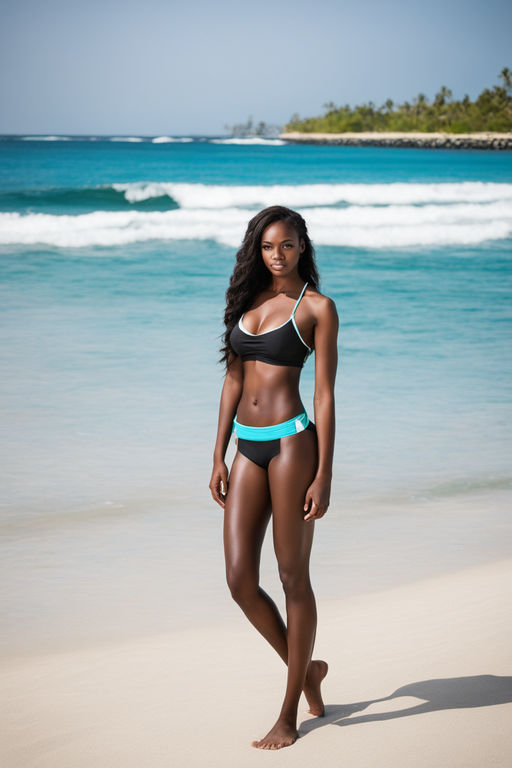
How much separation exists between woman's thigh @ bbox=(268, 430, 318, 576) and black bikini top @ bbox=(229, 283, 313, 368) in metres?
0.30

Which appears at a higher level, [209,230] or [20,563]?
[209,230]

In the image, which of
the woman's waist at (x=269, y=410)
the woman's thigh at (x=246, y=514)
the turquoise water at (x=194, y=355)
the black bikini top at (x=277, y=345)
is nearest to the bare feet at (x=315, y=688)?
the woman's thigh at (x=246, y=514)

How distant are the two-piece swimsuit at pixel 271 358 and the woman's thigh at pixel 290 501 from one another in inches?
1.8

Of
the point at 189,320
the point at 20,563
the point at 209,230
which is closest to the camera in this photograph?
the point at 20,563

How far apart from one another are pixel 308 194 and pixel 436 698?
96.6 feet

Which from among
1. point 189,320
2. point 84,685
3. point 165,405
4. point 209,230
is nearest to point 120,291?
point 189,320

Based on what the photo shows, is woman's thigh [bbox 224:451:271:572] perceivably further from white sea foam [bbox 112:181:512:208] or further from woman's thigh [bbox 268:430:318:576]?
white sea foam [bbox 112:181:512:208]

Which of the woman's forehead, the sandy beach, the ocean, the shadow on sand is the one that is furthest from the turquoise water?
the woman's forehead

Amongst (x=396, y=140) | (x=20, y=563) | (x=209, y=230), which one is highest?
(x=396, y=140)

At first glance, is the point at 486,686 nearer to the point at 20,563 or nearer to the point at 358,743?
the point at 358,743

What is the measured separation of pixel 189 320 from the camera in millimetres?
10961

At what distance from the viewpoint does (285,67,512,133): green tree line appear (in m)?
110

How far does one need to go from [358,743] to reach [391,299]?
10628 mm

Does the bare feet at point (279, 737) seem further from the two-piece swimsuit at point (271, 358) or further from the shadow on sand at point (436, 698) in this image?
the two-piece swimsuit at point (271, 358)
